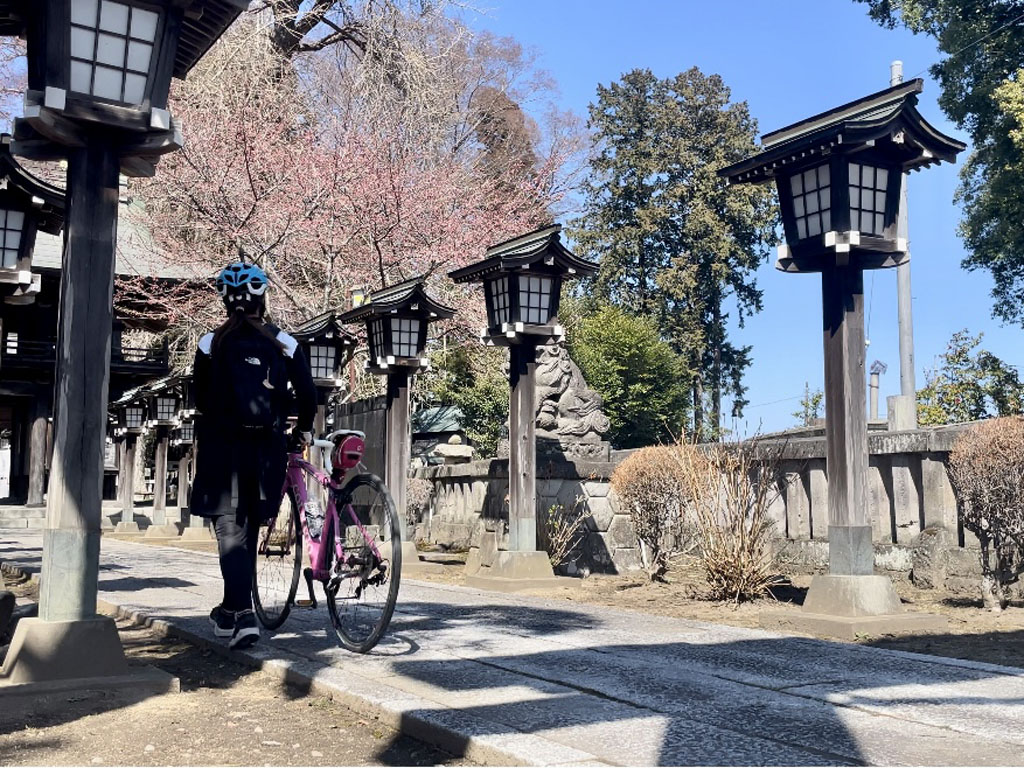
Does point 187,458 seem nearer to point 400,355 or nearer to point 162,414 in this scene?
point 162,414

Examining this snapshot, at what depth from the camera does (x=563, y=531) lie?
11.2m

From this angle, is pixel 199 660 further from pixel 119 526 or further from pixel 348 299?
pixel 119 526

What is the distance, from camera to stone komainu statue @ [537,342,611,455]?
14.5m

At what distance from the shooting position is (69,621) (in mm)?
4430

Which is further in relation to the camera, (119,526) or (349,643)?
(119,526)

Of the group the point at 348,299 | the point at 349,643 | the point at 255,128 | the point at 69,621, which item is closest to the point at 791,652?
the point at 349,643

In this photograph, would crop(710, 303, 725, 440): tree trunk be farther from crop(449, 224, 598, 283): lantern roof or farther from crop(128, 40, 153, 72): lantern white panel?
crop(128, 40, 153, 72): lantern white panel

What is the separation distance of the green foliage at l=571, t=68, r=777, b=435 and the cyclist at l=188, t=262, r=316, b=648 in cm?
3454

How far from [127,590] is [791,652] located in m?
6.02

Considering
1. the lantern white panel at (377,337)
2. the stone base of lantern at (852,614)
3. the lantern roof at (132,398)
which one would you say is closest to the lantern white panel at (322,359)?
the lantern white panel at (377,337)

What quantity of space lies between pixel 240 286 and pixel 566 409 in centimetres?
1024

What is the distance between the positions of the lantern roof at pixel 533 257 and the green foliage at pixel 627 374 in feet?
58.4

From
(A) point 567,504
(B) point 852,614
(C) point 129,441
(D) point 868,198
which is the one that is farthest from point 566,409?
(C) point 129,441

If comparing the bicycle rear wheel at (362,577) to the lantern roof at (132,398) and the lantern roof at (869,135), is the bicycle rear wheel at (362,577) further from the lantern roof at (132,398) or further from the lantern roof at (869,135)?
the lantern roof at (132,398)
